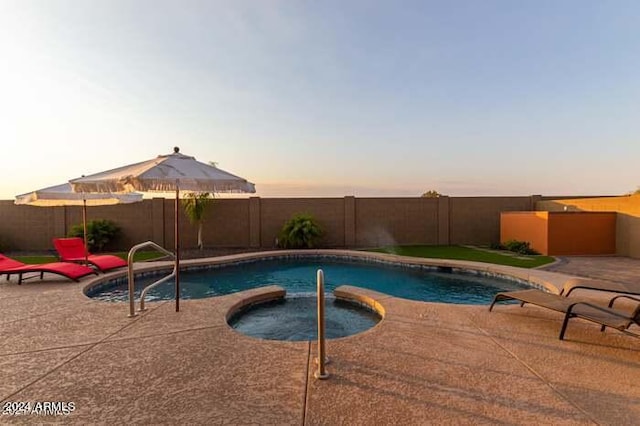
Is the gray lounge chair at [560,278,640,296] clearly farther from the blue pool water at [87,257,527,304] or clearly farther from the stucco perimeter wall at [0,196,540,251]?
the stucco perimeter wall at [0,196,540,251]

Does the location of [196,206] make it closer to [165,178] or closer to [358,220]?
[358,220]

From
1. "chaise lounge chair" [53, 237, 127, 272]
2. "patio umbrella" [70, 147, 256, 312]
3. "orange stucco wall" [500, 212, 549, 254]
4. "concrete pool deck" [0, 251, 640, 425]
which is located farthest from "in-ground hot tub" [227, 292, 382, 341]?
"orange stucco wall" [500, 212, 549, 254]

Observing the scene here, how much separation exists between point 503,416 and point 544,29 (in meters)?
12.2

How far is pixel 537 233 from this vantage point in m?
12.2

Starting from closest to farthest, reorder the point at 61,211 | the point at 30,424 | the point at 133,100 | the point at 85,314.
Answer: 1. the point at 30,424
2. the point at 85,314
3. the point at 133,100
4. the point at 61,211

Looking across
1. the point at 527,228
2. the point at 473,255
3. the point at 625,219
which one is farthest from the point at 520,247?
the point at 625,219

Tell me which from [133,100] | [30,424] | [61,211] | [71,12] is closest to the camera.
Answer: [30,424]

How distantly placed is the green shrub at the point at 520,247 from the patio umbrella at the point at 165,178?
1146 cm

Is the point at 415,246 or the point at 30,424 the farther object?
the point at 415,246

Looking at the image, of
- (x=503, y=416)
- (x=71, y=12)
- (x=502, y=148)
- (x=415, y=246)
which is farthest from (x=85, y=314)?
(x=502, y=148)

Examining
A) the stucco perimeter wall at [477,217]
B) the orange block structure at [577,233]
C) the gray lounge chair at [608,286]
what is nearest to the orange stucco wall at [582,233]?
the orange block structure at [577,233]

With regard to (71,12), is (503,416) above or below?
below

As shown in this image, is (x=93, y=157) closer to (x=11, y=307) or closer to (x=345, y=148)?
(x=11, y=307)

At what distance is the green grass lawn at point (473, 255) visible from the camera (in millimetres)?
10234
